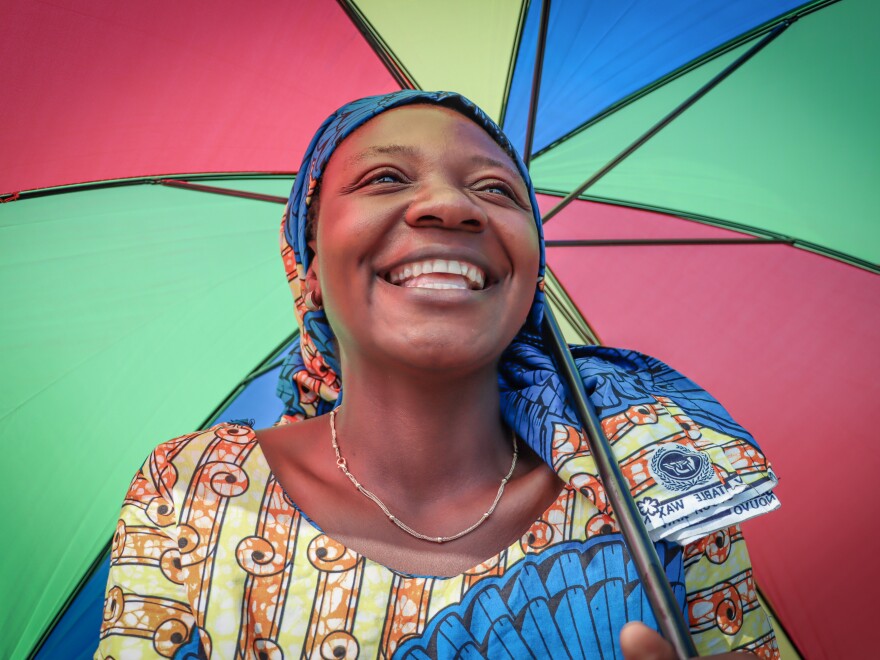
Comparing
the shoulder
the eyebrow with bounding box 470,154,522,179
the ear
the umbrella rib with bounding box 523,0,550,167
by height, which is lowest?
the shoulder

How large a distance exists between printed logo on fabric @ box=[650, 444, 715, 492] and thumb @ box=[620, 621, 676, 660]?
1.98 ft

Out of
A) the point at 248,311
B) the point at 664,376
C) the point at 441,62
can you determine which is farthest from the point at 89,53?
the point at 664,376

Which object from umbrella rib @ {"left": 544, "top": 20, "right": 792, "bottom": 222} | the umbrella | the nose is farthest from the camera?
umbrella rib @ {"left": 544, "top": 20, "right": 792, "bottom": 222}

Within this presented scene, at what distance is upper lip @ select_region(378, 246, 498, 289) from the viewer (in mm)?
1808

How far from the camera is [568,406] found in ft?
6.85

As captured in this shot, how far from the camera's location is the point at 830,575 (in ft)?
8.13

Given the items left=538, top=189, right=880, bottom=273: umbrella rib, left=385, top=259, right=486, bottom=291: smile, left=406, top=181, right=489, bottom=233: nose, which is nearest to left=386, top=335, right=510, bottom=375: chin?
left=385, top=259, right=486, bottom=291: smile

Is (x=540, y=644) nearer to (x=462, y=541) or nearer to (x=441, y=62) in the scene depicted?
(x=462, y=541)

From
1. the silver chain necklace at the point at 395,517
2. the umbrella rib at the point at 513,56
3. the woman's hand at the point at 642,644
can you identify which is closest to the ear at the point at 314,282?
the silver chain necklace at the point at 395,517

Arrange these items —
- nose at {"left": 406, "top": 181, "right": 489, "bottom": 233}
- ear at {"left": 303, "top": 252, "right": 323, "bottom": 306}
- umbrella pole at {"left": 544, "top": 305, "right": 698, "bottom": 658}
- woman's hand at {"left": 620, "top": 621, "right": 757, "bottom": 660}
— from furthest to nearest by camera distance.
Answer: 1. ear at {"left": 303, "top": 252, "right": 323, "bottom": 306}
2. nose at {"left": 406, "top": 181, "right": 489, "bottom": 233}
3. umbrella pole at {"left": 544, "top": 305, "right": 698, "bottom": 658}
4. woman's hand at {"left": 620, "top": 621, "right": 757, "bottom": 660}

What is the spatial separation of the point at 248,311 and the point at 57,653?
1.12m

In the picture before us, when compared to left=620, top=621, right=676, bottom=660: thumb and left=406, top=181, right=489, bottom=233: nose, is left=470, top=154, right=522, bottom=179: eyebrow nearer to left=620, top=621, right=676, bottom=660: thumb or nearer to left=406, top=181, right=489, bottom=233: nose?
left=406, top=181, right=489, bottom=233: nose

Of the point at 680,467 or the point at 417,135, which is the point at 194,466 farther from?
the point at 680,467

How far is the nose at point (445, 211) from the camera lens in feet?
5.92
